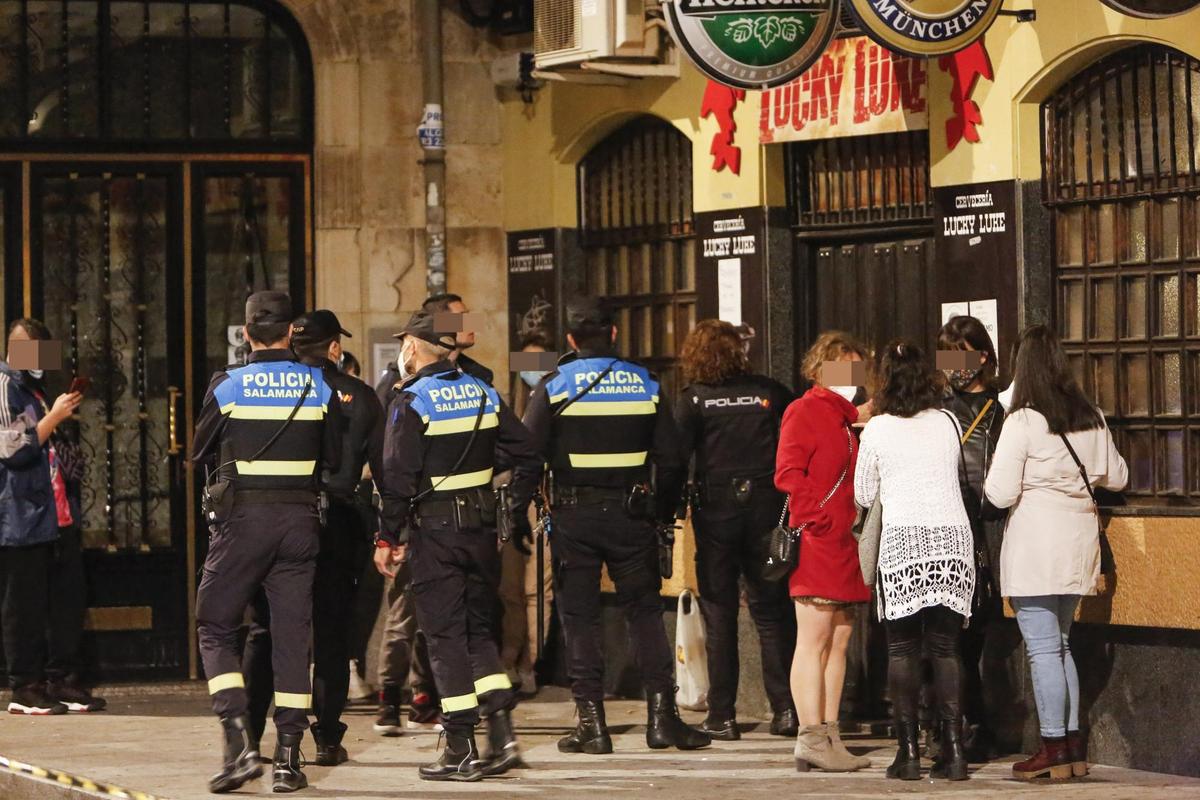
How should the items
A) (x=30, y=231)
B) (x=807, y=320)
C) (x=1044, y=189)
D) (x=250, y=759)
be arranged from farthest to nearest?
(x=30, y=231)
(x=807, y=320)
(x=1044, y=189)
(x=250, y=759)

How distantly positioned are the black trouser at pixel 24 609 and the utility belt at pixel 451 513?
3.49 meters

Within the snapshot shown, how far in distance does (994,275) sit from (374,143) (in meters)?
4.39

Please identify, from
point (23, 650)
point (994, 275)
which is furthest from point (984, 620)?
point (23, 650)

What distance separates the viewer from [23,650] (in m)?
12.1

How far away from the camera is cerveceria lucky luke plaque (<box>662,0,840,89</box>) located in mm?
10648

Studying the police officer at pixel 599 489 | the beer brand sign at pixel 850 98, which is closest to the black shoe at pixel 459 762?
the police officer at pixel 599 489

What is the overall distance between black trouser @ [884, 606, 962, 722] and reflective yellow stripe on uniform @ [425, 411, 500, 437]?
1.86 m

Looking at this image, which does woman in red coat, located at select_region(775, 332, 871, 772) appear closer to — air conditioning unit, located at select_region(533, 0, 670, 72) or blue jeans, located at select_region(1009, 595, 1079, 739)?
blue jeans, located at select_region(1009, 595, 1079, 739)

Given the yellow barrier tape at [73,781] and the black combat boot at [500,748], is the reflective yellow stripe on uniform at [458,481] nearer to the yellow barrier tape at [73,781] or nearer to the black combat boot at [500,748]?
the black combat boot at [500,748]

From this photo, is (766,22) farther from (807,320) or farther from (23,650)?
(23,650)

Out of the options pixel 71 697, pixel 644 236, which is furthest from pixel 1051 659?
pixel 71 697

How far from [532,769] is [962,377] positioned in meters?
2.54

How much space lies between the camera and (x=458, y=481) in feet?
31.0

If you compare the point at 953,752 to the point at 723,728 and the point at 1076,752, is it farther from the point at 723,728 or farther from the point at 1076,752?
the point at 723,728
